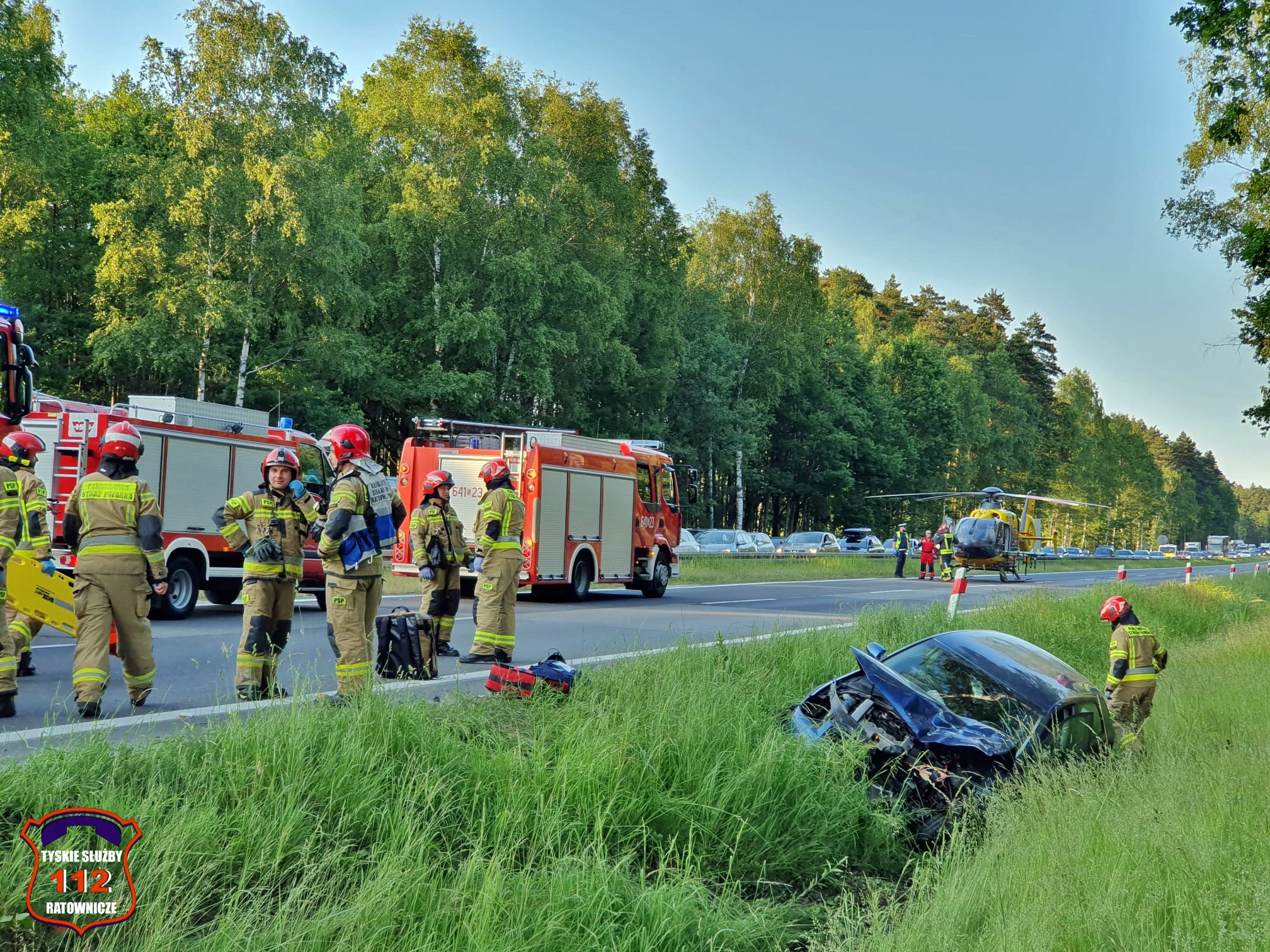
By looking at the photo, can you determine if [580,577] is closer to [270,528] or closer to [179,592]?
[179,592]

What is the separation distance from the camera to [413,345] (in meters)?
36.2

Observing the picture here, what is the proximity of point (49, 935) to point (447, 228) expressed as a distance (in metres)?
33.5

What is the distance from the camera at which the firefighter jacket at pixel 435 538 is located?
402 inches

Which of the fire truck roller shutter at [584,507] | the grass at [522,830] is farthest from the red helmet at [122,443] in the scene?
the fire truck roller shutter at [584,507]

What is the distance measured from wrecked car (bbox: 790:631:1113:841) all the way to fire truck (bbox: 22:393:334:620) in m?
7.29

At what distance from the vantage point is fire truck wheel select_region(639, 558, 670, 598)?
21.2 meters

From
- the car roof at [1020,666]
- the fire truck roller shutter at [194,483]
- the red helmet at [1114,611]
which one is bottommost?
the car roof at [1020,666]

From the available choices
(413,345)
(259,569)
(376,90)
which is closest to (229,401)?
(413,345)

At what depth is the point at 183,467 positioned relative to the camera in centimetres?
1386

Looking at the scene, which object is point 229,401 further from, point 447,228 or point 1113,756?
point 1113,756

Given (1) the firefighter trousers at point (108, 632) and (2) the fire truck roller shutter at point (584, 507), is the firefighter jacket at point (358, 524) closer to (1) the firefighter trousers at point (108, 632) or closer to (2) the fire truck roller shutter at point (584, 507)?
(1) the firefighter trousers at point (108, 632)

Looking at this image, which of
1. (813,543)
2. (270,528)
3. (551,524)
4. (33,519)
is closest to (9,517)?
(33,519)

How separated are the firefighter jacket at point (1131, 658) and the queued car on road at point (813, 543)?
113 ft

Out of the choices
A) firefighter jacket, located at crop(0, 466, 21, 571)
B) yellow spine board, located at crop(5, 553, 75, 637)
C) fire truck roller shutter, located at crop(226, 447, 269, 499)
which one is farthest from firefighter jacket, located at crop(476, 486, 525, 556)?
fire truck roller shutter, located at crop(226, 447, 269, 499)
